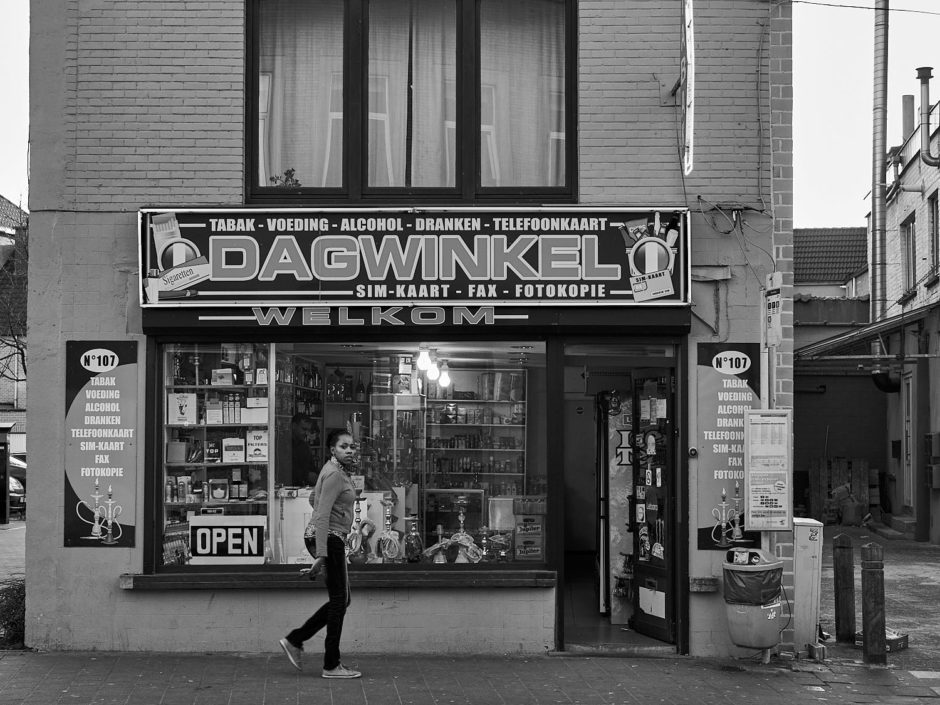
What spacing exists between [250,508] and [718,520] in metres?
4.20

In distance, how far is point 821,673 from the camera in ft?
31.9

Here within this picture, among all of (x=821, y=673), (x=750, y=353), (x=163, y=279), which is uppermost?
(x=163, y=279)

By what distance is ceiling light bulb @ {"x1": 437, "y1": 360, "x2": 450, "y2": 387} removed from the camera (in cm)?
1072

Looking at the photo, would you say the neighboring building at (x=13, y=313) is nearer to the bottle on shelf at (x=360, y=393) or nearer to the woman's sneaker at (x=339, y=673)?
the bottle on shelf at (x=360, y=393)

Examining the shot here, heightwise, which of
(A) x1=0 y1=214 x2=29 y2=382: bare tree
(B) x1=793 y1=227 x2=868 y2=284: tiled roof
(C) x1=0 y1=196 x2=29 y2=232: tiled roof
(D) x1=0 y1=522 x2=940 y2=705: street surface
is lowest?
(D) x1=0 y1=522 x2=940 y2=705: street surface

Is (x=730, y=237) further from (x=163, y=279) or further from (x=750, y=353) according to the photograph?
(x=163, y=279)

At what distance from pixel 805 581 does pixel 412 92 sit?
18.8 ft

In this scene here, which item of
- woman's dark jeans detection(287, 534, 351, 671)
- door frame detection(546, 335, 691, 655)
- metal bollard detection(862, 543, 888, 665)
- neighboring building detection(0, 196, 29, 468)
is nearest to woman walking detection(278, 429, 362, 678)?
woman's dark jeans detection(287, 534, 351, 671)

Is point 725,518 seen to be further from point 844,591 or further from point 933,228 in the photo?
point 933,228

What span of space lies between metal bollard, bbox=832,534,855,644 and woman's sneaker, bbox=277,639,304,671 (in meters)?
5.30

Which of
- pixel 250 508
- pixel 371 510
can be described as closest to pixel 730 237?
pixel 371 510

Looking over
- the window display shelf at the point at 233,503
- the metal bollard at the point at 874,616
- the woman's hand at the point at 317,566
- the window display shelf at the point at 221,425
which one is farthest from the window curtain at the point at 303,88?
the metal bollard at the point at 874,616

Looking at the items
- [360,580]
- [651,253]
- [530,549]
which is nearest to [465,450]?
[530,549]

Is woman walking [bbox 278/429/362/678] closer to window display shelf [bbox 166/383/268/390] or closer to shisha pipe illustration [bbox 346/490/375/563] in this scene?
shisha pipe illustration [bbox 346/490/375/563]
